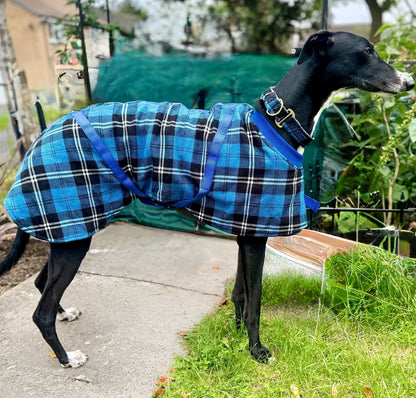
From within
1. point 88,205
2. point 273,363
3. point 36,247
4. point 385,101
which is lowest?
point 36,247

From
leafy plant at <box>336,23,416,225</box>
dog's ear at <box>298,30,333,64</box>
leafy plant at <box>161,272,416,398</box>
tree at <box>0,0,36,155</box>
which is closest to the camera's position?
dog's ear at <box>298,30,333,64</box>

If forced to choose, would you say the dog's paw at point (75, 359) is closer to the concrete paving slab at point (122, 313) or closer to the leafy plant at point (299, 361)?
the concrete paving slab at point (122, 313)

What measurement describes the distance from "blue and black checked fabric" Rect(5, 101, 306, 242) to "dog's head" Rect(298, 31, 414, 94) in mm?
426

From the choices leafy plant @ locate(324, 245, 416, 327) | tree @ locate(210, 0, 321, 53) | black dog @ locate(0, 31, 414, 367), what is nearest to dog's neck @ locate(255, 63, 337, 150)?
black dog @ locate(0, 31, 414, 367)

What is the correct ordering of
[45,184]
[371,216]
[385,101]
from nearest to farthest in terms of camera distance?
[45,184] → [385,101] → [371,216]

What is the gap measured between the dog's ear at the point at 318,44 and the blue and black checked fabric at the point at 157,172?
419 millimetres

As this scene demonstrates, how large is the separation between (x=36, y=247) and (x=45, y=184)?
213 centimetres

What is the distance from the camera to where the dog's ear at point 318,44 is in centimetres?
196

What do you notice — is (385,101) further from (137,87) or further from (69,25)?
(69,25)

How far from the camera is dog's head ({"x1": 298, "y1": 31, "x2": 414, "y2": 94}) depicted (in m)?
2.00

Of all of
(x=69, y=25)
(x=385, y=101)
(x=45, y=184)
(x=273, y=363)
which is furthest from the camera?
(x=69, y=25)

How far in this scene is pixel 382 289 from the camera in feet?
8.87

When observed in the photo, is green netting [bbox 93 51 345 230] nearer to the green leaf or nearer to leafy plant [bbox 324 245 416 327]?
the green leaf


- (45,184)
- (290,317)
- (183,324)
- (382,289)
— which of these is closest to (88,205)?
(45,184)
